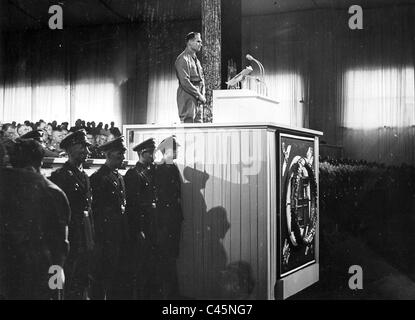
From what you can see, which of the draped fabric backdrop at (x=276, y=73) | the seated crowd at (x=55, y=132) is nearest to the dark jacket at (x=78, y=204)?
the seated crowd at (x=55, y=132)

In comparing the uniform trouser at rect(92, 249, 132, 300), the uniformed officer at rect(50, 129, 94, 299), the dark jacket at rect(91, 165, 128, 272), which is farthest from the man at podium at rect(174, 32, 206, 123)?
the uniform trouser at rect(92, 249, 132, 300)

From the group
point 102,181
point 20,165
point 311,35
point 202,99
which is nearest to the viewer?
point 20,165

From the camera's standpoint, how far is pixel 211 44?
479 cm

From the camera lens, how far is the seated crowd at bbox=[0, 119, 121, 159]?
329 cm

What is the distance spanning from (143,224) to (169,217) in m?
0.15

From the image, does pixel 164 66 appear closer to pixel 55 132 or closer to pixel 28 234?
pixel 55 132

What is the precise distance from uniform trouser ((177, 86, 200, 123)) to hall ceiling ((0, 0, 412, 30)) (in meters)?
0.67

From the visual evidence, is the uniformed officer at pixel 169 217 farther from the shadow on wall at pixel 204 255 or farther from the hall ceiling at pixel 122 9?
the hall ceiling at pixel 122 9

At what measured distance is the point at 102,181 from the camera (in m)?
3.36

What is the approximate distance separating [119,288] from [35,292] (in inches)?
19.9
